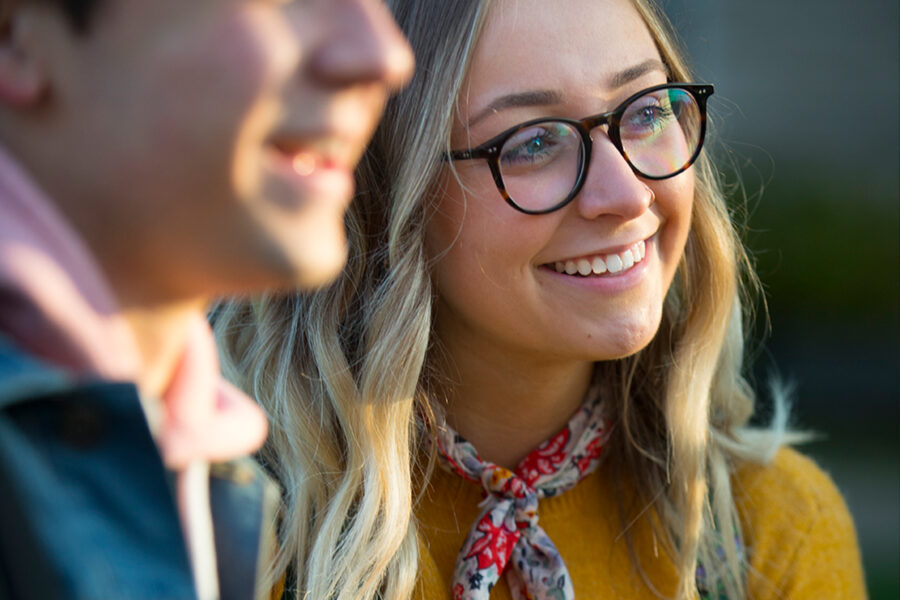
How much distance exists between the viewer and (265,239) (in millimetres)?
913

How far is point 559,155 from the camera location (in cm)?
225

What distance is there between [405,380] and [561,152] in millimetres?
610

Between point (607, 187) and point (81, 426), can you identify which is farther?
point (607, 187)

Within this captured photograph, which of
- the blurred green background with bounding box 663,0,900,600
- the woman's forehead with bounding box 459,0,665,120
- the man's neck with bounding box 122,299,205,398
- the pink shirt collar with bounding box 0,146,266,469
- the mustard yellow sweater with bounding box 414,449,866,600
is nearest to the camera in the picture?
the pink shirt collar with bounding box 0,146,266,469

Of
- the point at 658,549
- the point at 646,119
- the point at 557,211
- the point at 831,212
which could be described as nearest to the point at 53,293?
the point at 557,211

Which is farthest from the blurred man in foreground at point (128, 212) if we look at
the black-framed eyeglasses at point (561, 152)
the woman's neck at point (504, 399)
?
the woman's neck at point (504, 399)

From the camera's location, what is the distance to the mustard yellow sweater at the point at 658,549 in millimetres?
2508

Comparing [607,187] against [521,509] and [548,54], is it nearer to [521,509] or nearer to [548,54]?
[548,54]

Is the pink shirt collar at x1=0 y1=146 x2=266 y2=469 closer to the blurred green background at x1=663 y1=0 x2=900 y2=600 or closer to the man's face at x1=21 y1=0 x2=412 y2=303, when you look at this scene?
the man's face at x1=21 y1=0 x2=412 y2=303

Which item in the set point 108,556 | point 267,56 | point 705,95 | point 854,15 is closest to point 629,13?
point 705,95

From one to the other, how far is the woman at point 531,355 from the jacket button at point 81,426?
1.32 metres

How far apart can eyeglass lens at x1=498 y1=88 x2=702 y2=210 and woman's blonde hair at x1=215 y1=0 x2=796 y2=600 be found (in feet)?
0.54

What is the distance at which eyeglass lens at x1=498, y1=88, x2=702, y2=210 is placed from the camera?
2.23 meters

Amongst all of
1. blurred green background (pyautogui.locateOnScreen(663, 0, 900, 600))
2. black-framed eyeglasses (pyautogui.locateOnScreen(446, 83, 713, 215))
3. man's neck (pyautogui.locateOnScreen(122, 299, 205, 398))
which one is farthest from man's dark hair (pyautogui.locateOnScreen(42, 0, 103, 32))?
blurred green background (pyautogui.locateOnScreen(663, 0, 900, 600))
